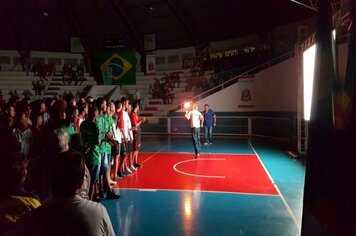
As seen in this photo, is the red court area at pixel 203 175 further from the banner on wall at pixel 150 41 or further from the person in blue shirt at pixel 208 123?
the banner on wall at pixel 150 41

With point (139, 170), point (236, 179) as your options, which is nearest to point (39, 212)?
point (236, 179)

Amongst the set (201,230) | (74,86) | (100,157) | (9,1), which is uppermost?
(9,1)

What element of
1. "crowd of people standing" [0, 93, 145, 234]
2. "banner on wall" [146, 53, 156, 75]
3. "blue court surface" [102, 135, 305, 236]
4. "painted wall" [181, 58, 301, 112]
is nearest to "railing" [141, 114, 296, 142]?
"painted wall" [181, 58, 301, 112]

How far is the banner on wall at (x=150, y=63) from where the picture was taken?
24.5 metres

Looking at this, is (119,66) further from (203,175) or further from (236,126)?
(203,175)

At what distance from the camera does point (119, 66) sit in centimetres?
1914

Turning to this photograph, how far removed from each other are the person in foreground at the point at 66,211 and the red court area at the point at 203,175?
524 cm

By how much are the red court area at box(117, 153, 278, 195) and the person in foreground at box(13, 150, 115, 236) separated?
5243 millimetres

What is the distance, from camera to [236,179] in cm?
767

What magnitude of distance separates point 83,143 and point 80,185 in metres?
3.76

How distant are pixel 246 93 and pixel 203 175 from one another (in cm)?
1009

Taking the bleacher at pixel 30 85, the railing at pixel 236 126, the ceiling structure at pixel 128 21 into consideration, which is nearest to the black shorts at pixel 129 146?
the railing at pixel 236 126

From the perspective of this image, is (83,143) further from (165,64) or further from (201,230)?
(165,64)

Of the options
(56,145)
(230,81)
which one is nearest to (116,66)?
(230,81)
